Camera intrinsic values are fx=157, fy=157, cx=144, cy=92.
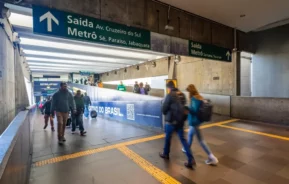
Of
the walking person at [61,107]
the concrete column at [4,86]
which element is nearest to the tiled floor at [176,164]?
the walking person at [61,107]

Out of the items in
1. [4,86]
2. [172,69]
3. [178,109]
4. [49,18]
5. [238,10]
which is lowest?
[178,109]

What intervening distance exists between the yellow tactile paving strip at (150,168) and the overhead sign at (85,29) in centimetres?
290

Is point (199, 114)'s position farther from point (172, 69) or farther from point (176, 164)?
point (172, 69)

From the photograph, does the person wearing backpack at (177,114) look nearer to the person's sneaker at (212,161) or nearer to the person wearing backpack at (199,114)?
the person wearing backpack at (199,114)

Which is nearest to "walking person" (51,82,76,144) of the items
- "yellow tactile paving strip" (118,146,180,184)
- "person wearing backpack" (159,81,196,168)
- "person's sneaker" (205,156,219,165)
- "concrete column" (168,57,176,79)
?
"yellow tactile paving strip" (118,146,180,184)

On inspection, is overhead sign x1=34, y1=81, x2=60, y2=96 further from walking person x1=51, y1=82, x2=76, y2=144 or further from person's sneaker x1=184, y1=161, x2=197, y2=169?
person's sneaker x1=184, y1=161, x2=197, y2=169

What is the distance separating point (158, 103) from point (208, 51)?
3.02m

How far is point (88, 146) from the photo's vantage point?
4254 millimetres

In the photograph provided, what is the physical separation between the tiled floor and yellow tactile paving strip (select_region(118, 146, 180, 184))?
0.08m

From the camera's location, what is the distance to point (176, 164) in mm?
3139

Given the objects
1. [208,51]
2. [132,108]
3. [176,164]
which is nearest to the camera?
[176,164]

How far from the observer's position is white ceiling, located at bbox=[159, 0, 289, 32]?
5141 mm

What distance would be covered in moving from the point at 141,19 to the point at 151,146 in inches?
156

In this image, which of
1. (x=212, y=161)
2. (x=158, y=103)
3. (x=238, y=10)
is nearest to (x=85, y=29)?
(x=158, y=103)
